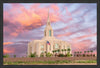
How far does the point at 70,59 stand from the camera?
16.6m

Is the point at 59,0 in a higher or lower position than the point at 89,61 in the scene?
higher

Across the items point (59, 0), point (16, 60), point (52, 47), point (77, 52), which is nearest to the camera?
point (59, 0)

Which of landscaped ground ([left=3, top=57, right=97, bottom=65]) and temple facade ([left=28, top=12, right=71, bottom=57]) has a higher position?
temple facade ([left=28, top=12, right=71, bottom=57])

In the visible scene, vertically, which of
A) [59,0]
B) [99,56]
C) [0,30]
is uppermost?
[59,0]

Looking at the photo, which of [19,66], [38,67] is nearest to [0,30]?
[19,66]

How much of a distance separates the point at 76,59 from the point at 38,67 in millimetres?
4647

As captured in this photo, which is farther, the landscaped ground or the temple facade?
the temple facade

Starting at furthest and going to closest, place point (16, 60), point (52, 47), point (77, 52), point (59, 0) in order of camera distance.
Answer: point (52, 47) < point (77, 52) < point (16, 60) < point (59, 0)

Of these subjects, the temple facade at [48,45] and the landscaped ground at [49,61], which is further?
the temple facade at [48,45]

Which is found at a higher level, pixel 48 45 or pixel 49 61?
pixel 48 45

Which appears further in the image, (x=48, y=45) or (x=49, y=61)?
(x=48, y=45)

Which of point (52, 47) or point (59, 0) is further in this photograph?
point (52, 47)

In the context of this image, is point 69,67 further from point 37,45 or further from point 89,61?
point 37,45

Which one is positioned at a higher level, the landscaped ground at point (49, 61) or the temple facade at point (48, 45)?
the temple facade at point (48, 45)
